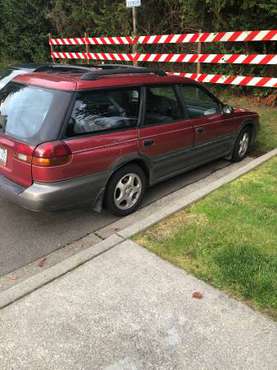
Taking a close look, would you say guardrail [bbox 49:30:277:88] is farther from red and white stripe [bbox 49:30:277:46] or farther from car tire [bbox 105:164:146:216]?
car tire [bbox 105:164:146:216]

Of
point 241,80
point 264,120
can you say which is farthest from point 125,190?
point 241,80

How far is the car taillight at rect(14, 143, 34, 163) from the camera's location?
3.57m

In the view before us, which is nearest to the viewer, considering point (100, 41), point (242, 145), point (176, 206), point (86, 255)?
point (86, 255)

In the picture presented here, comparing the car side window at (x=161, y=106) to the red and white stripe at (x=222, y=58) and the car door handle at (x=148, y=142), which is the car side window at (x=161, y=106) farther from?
the red and white stripe at (x=222, y=58)

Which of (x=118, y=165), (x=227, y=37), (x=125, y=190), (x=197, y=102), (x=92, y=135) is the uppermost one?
(x=227, y=37)

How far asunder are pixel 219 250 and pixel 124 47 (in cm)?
1174

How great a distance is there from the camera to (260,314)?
8.91ft

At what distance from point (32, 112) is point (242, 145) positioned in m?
3.85

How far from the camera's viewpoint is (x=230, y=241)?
141 inches

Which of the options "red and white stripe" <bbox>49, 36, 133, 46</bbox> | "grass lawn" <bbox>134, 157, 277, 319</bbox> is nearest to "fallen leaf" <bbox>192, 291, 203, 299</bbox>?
"grass lawn" <bbox>134, 157, 277, 319</bbox>

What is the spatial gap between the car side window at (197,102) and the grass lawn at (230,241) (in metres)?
1.20

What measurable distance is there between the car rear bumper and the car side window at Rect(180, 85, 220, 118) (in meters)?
1.84

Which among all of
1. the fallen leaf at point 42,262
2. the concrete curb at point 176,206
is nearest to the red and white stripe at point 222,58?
the concrete curb at point 176,206

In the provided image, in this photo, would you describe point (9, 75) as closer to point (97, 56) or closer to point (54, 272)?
point (97, 56)
